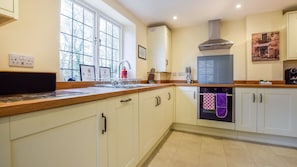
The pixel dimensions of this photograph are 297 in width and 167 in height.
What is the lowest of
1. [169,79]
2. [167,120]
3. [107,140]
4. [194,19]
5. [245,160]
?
[245,160]

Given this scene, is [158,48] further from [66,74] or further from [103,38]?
[66,74]

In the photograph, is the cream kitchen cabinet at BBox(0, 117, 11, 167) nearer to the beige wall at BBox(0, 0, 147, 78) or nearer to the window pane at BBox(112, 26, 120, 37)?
the beige wall at BBox(0, 0, 147, 78)

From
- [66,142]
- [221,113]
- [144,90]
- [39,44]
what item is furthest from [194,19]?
[66,142]

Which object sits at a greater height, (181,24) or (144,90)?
(181,24)

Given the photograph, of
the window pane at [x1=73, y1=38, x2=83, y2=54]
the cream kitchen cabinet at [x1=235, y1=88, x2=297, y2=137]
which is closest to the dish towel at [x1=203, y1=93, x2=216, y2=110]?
the cream kitchen cabinet at [x1=235, y1=88, x2=297, y2=137]

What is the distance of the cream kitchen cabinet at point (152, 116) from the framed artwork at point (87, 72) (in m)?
0.76

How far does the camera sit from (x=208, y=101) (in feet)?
8.81

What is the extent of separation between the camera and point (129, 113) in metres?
1.43

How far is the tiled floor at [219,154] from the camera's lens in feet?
5.89

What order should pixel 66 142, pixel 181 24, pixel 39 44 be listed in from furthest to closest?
1. pixel 181 24
2. pixel 39 44
3. pixel 66 142

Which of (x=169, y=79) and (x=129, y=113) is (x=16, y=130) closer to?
(x=129, y=113)

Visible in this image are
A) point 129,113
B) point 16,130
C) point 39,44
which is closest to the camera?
point 16,130

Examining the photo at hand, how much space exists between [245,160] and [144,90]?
58.2 inches

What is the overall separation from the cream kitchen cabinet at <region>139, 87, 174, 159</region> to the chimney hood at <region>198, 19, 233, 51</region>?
126 cm
